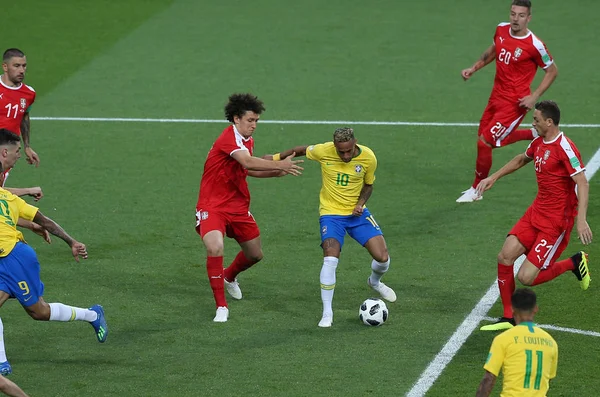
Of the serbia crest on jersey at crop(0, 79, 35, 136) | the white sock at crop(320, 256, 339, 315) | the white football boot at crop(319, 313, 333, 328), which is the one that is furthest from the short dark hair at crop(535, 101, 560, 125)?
the serbia crest on jersey at crop(0, 79, 35, 136)

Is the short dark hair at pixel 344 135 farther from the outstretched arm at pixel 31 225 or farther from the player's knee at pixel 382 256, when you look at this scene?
the outstretched arm at pixel 31 225

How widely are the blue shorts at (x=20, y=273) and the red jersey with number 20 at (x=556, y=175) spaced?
15.4ft

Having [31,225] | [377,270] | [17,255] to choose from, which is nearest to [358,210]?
[377,270]

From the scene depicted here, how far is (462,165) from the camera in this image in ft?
55.7

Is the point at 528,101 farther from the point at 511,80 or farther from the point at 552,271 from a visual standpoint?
the point at 552,271

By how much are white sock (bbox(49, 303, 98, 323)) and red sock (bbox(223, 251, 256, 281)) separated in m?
2.10

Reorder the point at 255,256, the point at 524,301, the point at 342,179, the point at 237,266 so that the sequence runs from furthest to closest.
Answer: the point at 237,266
the point at 255,256
the point at 342,179
the point at 524,301

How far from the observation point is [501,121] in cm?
1541

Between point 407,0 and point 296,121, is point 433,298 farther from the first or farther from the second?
point 407,0

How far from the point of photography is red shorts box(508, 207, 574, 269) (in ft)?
36.0

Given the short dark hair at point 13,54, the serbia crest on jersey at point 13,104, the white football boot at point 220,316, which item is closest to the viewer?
the white football boot at point 220,316

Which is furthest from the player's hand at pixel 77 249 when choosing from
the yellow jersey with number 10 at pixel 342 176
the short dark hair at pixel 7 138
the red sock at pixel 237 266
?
the yellow jersey with number 10 at pixel 342 176

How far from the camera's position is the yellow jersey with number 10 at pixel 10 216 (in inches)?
389

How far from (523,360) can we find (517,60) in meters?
8.34
